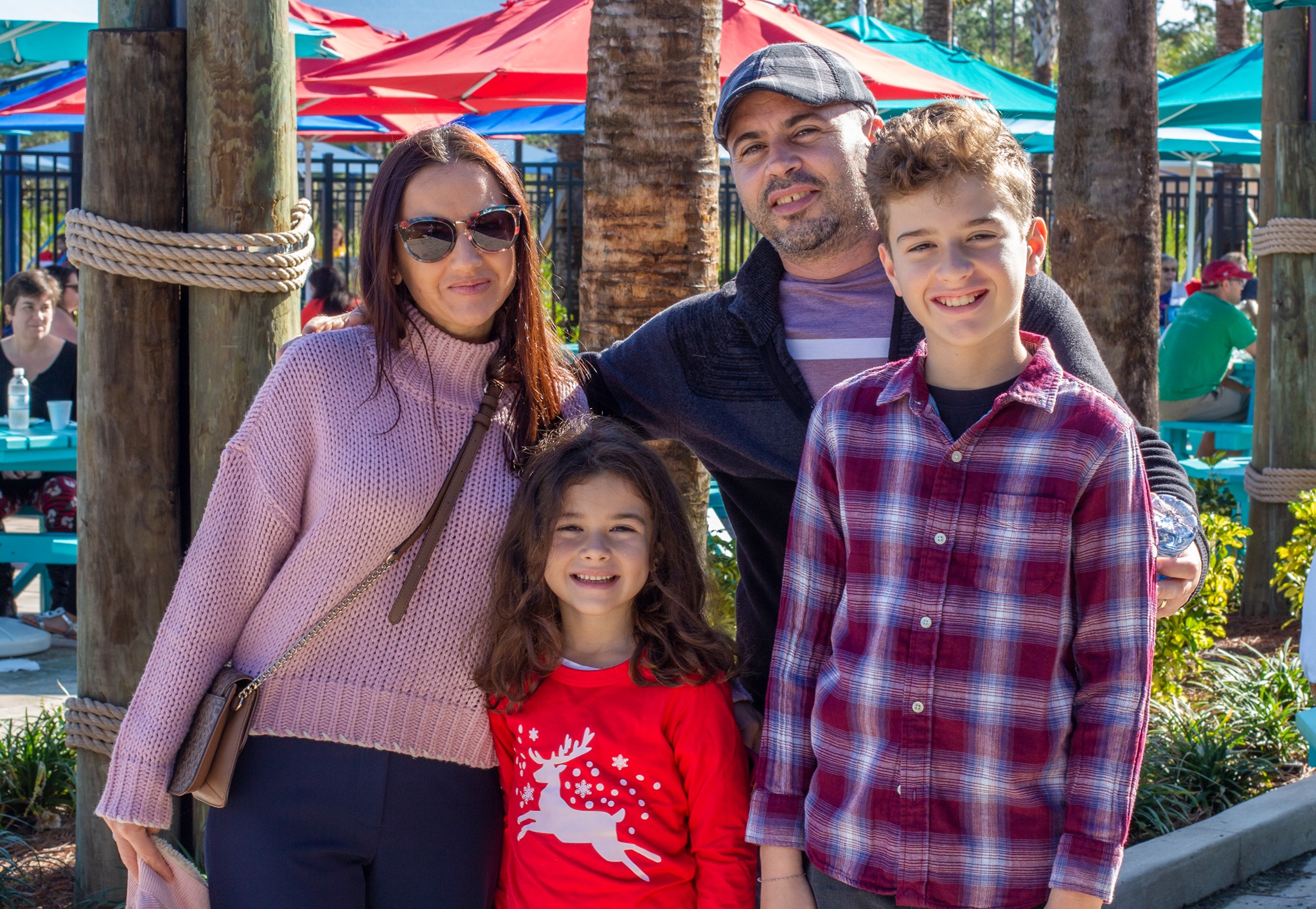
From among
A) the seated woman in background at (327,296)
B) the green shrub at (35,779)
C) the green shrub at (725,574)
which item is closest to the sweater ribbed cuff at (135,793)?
the green shrub at (35,779)

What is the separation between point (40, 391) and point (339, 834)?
21.5ft

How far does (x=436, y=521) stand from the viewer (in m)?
2.39

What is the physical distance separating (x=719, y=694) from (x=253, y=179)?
1.52 metres

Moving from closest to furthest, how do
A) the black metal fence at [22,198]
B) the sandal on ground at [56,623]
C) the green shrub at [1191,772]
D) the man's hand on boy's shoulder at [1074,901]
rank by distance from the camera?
the man's hand on boy's shoulder at [1074,901], the green shrub at [1191,772], the sandal on ground at [56,623], the black metal fence at [22,198]

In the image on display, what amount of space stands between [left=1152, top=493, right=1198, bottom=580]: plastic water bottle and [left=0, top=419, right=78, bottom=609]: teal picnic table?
565 cm

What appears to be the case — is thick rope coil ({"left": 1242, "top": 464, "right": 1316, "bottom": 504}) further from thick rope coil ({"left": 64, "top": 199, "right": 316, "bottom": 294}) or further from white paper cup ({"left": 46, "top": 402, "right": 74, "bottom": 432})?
white paper cup ({"left": 46, "top": 402, "right": 74, "bottom": 432})

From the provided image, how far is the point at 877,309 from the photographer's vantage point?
8.85 ft

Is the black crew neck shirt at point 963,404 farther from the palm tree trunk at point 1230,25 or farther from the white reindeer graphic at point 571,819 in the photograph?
the palm tree trunk at point 1230,25

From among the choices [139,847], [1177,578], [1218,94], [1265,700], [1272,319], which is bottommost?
[1265,700]

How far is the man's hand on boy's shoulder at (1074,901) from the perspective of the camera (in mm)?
1901

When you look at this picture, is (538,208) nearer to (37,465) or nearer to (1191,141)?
(37,465)

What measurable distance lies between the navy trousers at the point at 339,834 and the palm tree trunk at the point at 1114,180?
12.7 feet

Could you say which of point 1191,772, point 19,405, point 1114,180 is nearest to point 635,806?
point 1191,772

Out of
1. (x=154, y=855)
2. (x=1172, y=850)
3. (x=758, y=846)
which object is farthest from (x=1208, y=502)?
(x=154, y=855)
